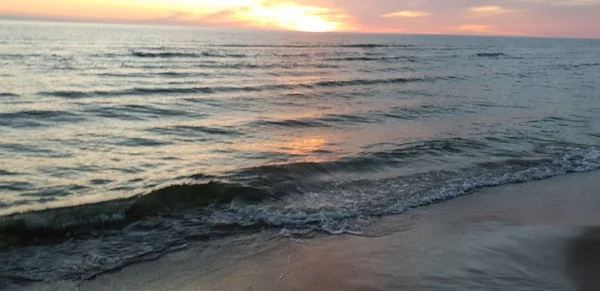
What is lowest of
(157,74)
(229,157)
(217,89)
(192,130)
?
(229,157)

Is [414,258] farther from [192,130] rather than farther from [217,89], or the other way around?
[217,89]

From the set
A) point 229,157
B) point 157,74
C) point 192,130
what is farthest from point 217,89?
point 229,157

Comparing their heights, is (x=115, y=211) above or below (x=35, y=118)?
below

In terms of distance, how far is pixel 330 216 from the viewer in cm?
768

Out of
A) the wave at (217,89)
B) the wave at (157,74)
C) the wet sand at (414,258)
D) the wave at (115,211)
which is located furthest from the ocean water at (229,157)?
the wave at (157,74)

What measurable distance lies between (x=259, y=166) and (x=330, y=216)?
10.5 ft

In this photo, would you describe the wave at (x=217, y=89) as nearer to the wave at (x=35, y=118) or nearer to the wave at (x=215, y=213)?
the wave at (x=35, y=118)

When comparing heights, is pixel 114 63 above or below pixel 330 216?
above

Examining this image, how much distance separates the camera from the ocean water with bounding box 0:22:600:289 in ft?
23.1

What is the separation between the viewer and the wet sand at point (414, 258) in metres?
5.37

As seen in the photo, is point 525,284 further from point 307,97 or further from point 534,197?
point 307,97

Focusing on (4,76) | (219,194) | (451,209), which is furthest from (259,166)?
(4,76)

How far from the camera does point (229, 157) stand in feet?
37.2

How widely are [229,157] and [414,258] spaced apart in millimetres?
6269
